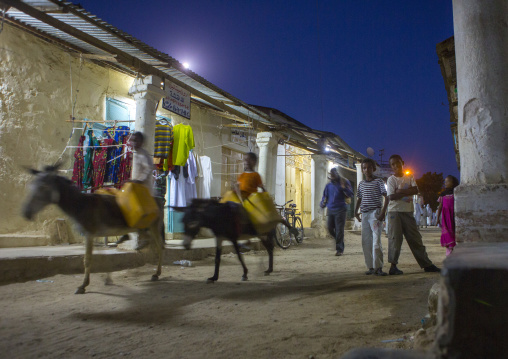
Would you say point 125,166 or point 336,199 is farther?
point 336,199

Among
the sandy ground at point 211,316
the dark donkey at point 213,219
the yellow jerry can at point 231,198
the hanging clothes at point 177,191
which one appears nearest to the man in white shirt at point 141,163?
the dark donkey at point 213,219

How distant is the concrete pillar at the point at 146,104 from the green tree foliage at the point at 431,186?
50425 millimetres

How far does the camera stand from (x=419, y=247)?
5930mm

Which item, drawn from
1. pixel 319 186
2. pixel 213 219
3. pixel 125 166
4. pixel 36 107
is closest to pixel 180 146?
pixel 125 166

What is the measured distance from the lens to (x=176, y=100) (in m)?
8.73

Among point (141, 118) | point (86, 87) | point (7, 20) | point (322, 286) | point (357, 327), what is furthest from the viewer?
point (86, 87)

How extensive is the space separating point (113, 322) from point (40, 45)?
6.73 metres

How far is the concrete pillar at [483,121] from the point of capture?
3928mm

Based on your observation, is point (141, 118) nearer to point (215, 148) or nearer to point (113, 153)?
point (113, 153)

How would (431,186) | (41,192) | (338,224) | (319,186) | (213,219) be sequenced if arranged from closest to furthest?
(41,192) < (213,219) < (338,224) < (319,186) < (431,186)

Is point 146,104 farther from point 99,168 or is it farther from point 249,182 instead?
point 249,182

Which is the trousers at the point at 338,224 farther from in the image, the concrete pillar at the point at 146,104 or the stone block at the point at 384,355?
the stone block at the point at 384,355

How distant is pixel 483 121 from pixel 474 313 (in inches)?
130

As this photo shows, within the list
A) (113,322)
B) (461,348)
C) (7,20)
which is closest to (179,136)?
(7,20)
